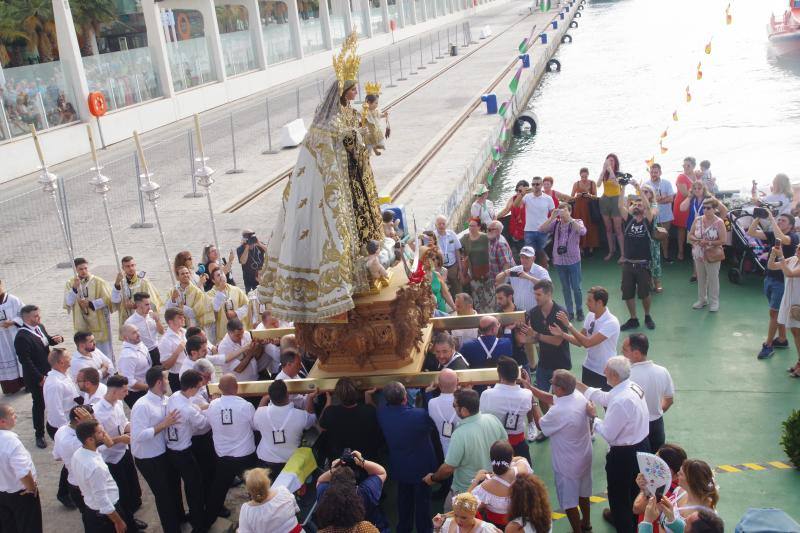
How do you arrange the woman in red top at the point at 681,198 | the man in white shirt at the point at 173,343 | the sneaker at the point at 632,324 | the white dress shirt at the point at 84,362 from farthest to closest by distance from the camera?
the woman in red top at the point at 681,198, the sneaker at the point at 632,324, the man in white shirt at the point at 173,343, the white dress shirt at the point at 84,362

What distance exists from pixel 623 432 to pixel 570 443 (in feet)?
1.50

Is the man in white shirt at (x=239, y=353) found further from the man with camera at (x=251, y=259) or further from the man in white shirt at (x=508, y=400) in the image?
the man with camera at (x=251, y=259)

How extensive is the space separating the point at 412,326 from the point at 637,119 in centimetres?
2766

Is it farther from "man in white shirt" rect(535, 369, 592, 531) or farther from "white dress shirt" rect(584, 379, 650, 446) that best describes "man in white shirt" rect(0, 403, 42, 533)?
"white dress shirt" rect(584, 379, 650, 446)

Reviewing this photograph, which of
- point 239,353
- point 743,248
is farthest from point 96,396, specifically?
point 743,248

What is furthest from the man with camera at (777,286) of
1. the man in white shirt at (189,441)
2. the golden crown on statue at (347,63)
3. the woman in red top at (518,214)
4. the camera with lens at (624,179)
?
the man in white shirt at (189,441)

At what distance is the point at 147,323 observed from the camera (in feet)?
30.7

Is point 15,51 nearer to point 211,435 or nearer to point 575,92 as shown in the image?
point 575,92

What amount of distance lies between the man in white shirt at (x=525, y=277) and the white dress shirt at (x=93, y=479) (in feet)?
17.3

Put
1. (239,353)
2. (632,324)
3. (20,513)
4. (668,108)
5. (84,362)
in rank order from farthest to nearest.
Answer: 1. (668,108)
2. (632,324)
3. (239,353)
4. (84,362)
5. (20,513)

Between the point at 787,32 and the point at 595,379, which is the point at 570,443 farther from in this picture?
the point at 787,32

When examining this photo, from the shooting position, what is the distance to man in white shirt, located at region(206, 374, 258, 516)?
699cm

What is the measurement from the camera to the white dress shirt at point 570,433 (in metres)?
6.55

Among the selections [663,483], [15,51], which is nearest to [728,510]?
[663,483]
